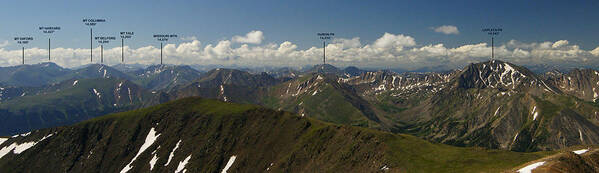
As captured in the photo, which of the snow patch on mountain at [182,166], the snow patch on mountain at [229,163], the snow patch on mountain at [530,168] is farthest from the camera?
the snow patch on mountain at [182,166]

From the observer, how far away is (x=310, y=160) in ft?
493

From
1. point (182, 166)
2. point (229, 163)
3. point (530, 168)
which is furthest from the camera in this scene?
point (182, 166)

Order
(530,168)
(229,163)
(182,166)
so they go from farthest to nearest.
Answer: (182,166) → (229,163) → (530,168)

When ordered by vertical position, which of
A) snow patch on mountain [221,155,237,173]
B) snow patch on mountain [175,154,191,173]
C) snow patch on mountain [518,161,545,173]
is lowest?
snow patch on mountain [175,154,191,173]

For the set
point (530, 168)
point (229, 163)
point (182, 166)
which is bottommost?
point (182, 166)

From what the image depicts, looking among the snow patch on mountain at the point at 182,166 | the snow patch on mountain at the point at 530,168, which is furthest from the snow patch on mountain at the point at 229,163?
the snow patch on mountain at the point at 530,168

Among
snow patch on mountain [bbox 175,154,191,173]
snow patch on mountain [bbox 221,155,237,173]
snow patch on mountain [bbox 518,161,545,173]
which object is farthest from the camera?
snow patch on mountain [bbox 175,154,191,173]

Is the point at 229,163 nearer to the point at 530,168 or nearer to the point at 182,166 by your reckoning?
the point at 182,166

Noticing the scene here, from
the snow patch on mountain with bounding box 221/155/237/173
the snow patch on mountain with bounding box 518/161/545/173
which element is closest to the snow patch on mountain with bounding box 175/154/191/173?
the snow patch on mountain with bounding box 221/155/237/173

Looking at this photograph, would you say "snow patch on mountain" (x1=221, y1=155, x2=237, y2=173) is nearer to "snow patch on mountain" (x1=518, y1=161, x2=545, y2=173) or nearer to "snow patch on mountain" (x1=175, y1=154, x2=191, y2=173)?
"snow patch on mountain" (x1=175, y1=154, x2=191, y2=173)

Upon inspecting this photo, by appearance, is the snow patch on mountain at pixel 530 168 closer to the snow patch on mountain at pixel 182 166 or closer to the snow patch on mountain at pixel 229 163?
the snow patch on mountain at pixel 229 163

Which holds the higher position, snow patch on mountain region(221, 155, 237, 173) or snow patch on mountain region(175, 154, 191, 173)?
snow patch on mountain region(221, 155, 237, 173)

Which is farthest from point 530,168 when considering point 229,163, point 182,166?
point 182,166

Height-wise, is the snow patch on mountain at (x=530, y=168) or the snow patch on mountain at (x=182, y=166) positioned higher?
the snow patch on mountain at (x=530, y=168)
